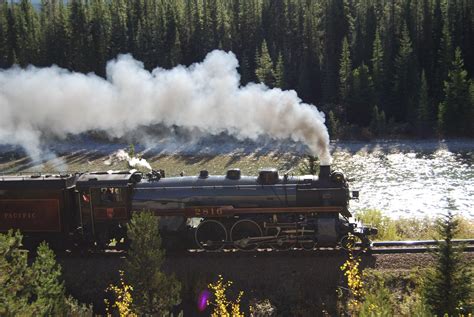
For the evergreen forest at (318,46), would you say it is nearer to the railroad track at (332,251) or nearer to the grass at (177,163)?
the grass at (177,163)

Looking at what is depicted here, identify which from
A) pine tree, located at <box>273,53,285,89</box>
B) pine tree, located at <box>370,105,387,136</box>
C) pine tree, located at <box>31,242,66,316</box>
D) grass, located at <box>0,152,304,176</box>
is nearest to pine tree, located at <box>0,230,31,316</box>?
pine tree, located at <box>31,242,66,316</box>

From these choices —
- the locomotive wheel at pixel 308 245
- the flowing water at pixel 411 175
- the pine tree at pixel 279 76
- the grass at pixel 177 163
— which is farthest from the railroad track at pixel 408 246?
the pine tree at pixel 279 76

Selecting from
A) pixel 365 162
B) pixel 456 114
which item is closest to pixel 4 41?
pixel 365 162

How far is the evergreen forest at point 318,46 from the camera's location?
61.5m

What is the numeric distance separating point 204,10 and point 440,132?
41.4m

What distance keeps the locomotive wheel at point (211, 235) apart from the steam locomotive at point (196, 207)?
38 millimetres

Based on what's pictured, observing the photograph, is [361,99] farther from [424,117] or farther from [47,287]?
[47,287]

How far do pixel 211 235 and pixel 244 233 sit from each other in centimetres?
133

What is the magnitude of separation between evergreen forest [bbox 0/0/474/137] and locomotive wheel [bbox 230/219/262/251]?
132 feet

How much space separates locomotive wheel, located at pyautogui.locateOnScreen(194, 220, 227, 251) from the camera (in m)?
20.6

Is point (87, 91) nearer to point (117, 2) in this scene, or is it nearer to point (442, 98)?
point (442, 98)

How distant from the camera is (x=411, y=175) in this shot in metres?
43.9

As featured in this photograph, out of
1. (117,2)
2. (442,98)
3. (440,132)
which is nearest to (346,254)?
(440,132)

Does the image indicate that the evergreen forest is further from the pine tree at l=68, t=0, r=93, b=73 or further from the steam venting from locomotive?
the steam venting from locomotive
